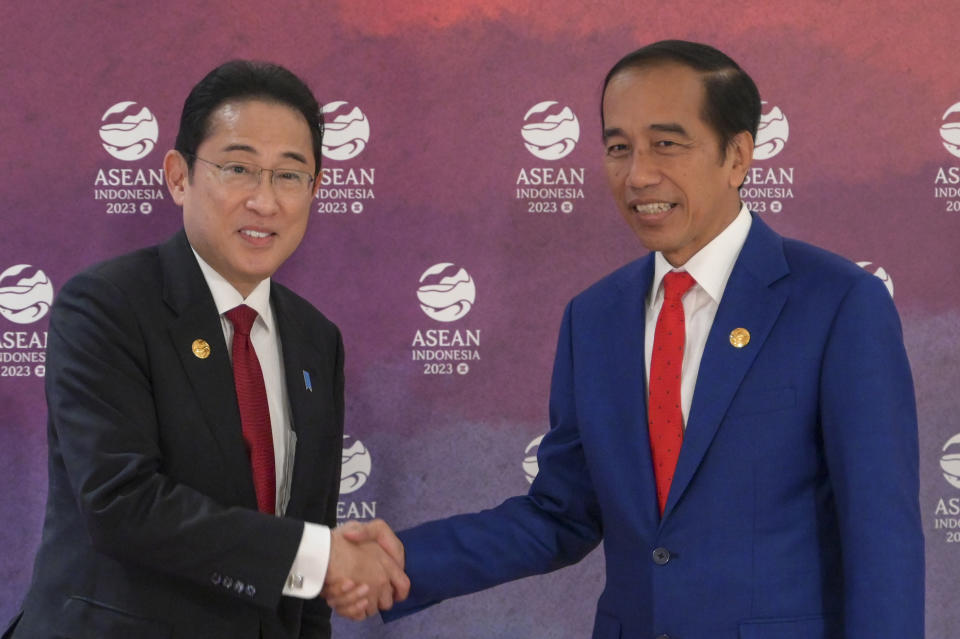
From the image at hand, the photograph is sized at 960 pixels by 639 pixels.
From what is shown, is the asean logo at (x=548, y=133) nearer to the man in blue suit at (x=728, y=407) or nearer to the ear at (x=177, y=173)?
the man in blue suit at (x=728, y=407)

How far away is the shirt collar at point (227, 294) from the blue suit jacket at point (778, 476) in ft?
2.79

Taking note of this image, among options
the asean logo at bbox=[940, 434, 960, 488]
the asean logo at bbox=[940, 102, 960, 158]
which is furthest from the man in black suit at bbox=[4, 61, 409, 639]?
the asean logo at bbox=[940, 102, 960, 158]

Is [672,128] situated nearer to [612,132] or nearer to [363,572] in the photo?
[612,132]

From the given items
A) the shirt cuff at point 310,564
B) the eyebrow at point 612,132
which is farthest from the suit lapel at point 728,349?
the shirt cuff at point 310,564

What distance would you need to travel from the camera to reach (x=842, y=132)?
3561 millimetres

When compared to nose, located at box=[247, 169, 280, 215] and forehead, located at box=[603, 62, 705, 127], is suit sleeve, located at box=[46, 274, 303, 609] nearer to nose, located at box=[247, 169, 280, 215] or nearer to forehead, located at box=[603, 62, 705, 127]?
nose, located at box=[247, 169, 280, 215]

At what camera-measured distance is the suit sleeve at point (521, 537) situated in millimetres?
2756

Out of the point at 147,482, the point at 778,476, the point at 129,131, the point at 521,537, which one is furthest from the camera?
the point at 129,131

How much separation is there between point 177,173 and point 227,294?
13.0 inches

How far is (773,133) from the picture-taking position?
3555 millimetres

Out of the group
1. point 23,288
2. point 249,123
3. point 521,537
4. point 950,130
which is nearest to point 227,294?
point 249,123

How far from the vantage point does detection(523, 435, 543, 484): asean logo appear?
3592 mm

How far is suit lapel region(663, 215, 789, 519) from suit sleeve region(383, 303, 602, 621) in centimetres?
50

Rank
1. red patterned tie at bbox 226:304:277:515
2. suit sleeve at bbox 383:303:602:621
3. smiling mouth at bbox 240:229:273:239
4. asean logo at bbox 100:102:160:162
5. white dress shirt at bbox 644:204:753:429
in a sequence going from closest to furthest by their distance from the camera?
white dress shirt at bbox 644:204:753:429
red patterned tie at bbox 226:304:277:515
smiling mouth at bbox 240:229:273:239
suit sleeve at bbox 383:303:602:621
asean logo at bbox 100:102:160:162
